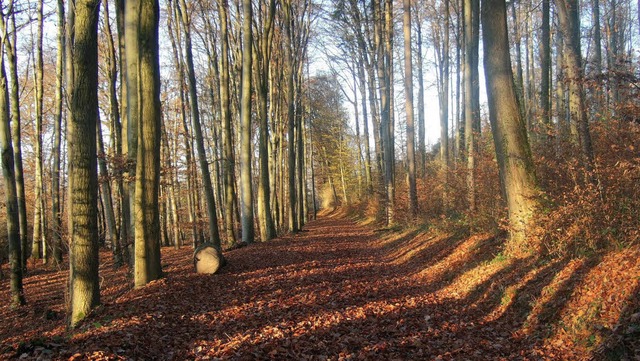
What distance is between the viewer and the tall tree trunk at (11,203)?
998 centimetres

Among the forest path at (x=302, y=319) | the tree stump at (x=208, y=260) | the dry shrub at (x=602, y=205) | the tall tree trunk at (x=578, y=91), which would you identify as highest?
the tall tree trunk at (x=578, y=91)

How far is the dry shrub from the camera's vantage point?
617cm

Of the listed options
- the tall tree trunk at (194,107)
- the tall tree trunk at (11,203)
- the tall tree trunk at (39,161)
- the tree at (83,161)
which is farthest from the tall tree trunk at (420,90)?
the tree at (83,161)

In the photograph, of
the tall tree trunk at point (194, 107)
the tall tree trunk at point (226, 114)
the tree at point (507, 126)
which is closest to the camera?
the tree at point (507, 126)

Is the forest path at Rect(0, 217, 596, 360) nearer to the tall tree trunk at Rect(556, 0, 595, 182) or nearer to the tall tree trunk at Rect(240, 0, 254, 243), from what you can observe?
the tall tree trunk at Rect(556, 0, 595, 182)

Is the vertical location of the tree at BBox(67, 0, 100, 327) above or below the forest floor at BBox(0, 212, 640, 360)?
above

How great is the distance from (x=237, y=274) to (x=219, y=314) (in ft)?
9.57

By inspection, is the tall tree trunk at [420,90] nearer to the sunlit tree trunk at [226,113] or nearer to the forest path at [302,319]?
the sunlit tree trunk at [226,113]

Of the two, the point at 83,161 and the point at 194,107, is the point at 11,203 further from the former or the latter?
the point at 194,107

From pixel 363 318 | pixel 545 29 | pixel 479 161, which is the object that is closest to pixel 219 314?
pixel 363 318

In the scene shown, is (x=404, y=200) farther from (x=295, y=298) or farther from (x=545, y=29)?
(x=295, y=298)

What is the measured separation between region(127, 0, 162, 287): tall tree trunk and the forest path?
1.86 ft

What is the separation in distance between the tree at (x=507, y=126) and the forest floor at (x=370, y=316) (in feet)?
3.47

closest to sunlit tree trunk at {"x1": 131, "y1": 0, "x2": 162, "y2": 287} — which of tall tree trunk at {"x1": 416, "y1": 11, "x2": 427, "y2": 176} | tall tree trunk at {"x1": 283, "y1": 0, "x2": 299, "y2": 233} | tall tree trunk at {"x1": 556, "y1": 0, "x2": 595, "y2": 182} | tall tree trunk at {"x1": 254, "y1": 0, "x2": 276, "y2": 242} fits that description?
tall tree trunk at {"x1": 556, "y1": 0, "x2": 595, "y2": 182}
